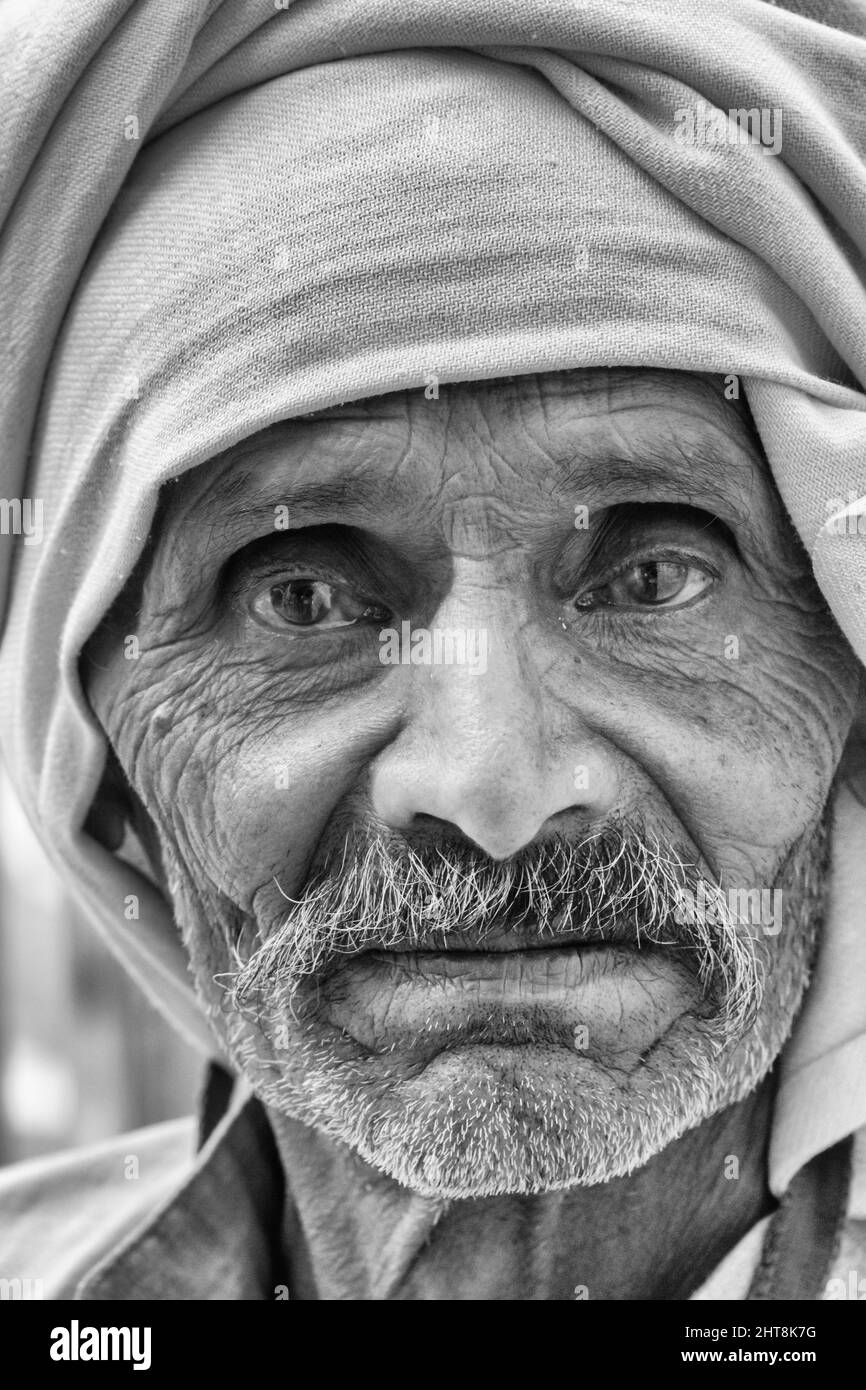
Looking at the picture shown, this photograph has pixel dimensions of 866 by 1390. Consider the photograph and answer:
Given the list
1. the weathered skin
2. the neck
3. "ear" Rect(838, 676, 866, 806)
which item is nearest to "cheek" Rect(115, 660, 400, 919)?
the weathered skin

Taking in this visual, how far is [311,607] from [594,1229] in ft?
3.22

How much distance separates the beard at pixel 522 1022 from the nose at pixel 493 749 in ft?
0.19

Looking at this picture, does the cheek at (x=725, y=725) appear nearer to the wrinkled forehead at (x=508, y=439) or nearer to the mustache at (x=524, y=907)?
the mustache at (x=524, y=907)

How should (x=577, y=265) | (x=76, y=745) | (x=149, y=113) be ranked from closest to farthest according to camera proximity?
(x=577, y=265), (x=149, y=113), (x=76, y=745)

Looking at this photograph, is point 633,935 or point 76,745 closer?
point 633,935

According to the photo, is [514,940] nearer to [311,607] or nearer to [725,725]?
[725,725]

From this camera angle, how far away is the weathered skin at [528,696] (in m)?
2.11

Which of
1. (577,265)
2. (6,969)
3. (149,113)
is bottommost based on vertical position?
(577,265)

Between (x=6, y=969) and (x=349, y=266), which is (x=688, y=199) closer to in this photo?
(x=349, y=266)

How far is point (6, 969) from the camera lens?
10570mm

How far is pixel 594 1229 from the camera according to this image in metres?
2.36

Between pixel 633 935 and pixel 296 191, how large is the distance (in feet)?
A: 3.51

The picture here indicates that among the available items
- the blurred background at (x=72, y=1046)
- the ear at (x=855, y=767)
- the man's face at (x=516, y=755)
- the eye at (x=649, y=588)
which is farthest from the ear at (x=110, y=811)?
the blurred background at (x=72, y=1046)
